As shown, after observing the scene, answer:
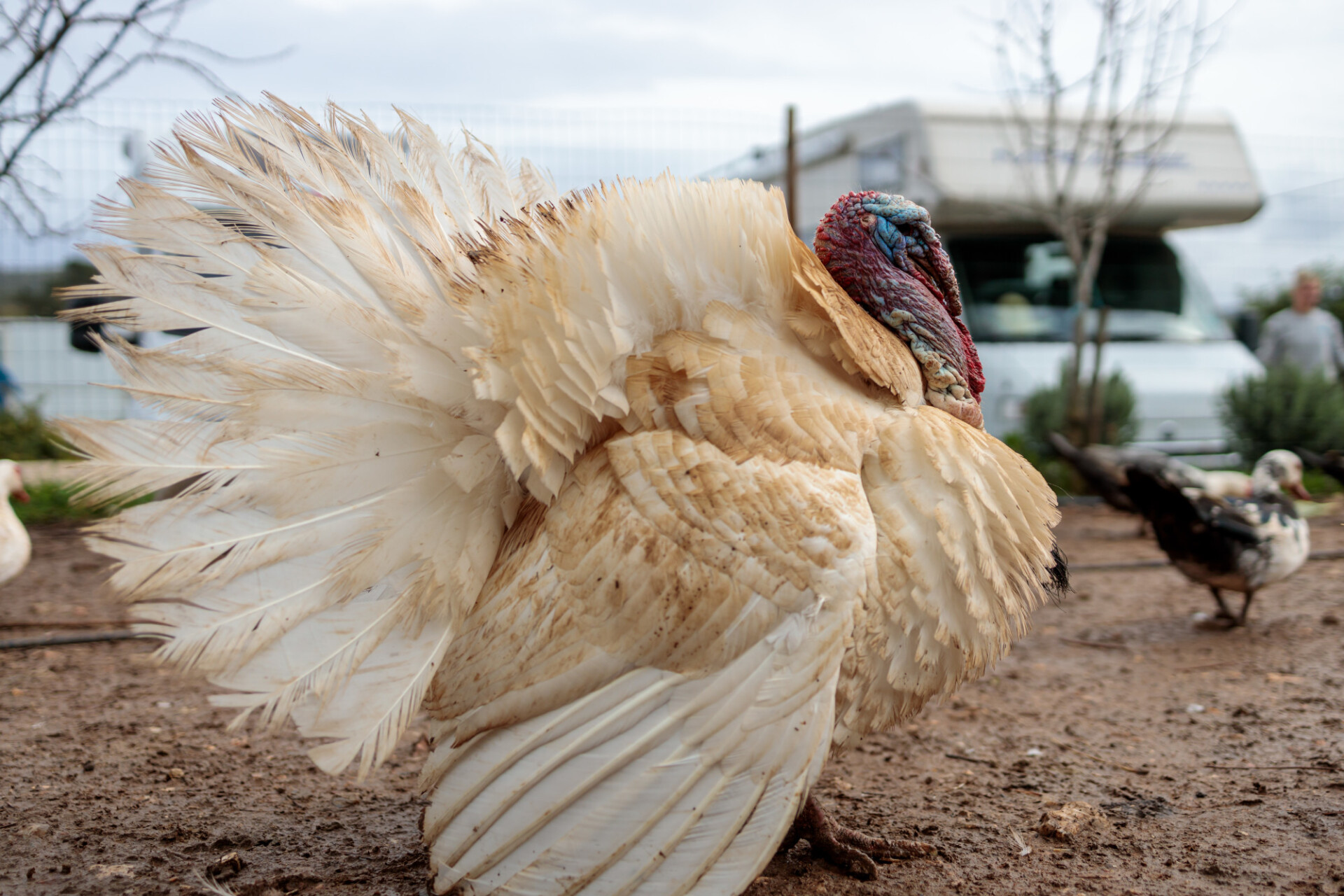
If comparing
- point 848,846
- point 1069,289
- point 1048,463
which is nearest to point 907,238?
point 848,846

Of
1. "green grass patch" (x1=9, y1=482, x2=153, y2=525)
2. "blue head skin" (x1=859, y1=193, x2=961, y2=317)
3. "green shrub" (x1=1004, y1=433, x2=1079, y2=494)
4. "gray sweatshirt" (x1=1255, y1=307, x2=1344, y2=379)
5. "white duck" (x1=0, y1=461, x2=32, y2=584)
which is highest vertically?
"blue head skin" (x1=859, y1=193, x2=961, y2=317)

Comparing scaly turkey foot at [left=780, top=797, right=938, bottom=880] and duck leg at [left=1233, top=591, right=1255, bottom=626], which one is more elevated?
scaly turkey foot at [left=780, top=797, right=938, bottom=880]

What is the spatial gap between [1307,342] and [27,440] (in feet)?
39.9

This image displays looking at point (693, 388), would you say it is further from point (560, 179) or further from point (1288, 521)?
point (560, 179)

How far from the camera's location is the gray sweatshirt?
31.3 feet

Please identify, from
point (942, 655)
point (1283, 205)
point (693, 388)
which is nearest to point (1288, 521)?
point (942, 655)

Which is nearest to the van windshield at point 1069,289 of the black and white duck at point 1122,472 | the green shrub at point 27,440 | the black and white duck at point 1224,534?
the black and white duck at point 1122,472

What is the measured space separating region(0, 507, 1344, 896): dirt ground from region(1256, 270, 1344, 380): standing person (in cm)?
564

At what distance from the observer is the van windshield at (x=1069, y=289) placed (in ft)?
31.0

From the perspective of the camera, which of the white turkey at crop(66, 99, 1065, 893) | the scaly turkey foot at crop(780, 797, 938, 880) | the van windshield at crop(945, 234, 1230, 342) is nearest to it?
the white turkey at crop(66, 99, 1065, 893)

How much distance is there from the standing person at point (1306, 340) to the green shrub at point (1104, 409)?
1640mm

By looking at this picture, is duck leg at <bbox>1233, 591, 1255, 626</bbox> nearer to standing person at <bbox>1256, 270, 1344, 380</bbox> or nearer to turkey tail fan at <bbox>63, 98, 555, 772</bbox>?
turkey tail fan at <bbox>63, 98, 555, 772</bbox>

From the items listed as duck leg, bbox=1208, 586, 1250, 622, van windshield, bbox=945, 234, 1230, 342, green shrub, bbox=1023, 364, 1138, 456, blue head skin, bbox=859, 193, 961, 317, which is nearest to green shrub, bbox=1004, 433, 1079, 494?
green shrub, bbox=1023, 364, 1138, 456

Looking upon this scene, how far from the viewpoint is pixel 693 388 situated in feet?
7.34
